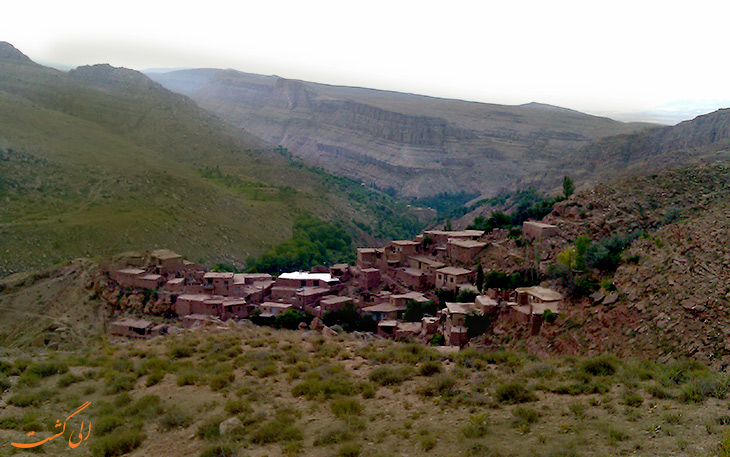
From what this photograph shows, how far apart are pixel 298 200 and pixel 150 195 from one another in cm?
1996

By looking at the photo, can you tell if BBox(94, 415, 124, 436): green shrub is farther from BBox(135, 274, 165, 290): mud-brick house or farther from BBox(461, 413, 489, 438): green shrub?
BBox(135, 274, 165, 290): mud-brick house

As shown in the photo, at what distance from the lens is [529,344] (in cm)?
1595

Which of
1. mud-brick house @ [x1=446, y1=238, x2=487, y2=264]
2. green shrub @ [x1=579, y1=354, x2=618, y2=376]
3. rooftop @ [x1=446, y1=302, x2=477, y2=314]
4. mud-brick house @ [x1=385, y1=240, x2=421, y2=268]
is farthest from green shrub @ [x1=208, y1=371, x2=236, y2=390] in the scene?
mud-brick house @ [x1=385, y1=240, x2=421, y2=268]

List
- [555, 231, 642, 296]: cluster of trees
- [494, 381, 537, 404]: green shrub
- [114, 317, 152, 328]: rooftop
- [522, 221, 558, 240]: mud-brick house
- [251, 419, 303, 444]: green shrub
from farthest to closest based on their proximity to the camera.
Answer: [114, 317, 152, 328]: rooftop
[522, 221, 558, 240]: mud-brick house
[555, 231, 642, 296]: cluster of trees
[494, 381, 537, 404]: green shrub
[251, 419, 303, 444]: green shrub

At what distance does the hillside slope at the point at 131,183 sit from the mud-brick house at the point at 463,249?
21.5 metres

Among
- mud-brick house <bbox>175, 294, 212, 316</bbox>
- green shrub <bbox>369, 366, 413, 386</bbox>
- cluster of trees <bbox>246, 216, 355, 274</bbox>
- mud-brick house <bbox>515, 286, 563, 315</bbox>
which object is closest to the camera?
green shrub <bbox>369, 366, 413, 386</bbox>

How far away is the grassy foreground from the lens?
7012 millimetres

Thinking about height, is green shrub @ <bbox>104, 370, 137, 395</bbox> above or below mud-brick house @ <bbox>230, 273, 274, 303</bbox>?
above

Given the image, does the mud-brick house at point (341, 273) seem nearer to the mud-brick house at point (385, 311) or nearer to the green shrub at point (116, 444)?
the mud-brick house at point (385, 311)

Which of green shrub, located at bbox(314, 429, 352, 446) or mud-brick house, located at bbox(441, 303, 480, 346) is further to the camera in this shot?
mud-brick house, located at bbox(441, 303, 480, 346)

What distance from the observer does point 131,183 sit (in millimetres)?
48375

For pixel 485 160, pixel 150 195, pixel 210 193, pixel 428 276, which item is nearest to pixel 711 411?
pixel 428 276

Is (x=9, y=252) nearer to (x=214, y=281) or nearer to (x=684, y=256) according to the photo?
(x=214, y=281)

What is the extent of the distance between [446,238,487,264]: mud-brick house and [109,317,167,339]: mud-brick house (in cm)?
1568
